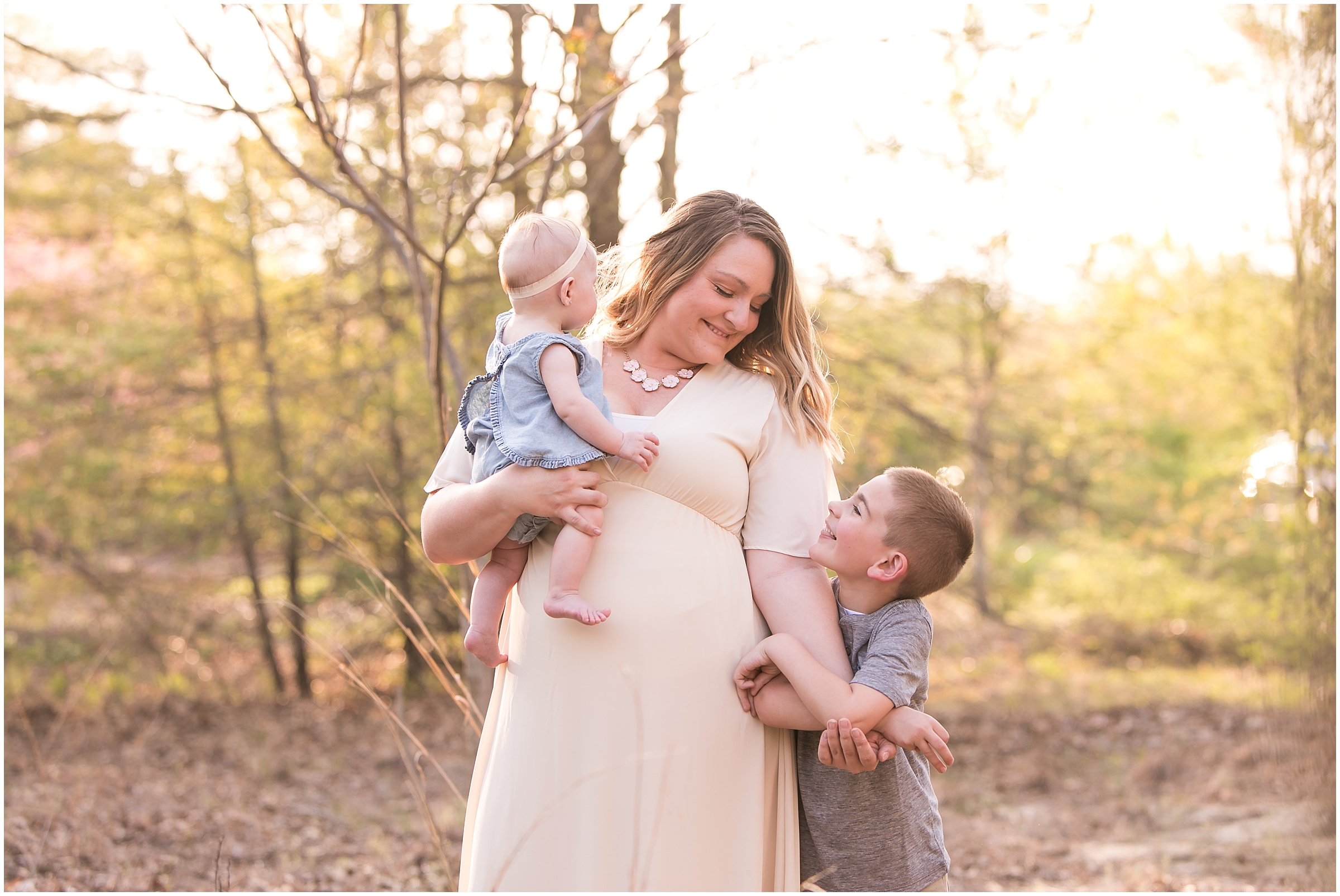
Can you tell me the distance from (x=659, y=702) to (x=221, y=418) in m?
5.90

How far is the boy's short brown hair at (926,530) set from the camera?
6.23 feet

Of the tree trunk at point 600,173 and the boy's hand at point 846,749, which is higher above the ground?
the tree trunk at point 600,173

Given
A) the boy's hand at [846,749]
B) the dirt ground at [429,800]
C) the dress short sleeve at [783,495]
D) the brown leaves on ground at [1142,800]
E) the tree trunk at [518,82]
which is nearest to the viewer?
the boy's hand at [846,749]

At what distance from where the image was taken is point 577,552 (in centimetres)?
186

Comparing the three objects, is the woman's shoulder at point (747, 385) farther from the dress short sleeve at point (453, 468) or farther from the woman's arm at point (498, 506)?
the dress short sleeve at point (453, 468)

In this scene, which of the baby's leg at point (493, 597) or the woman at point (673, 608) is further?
the baby's leg at point (493, 597)

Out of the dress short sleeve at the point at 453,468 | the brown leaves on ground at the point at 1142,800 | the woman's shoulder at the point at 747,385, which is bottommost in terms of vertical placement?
the brown leaves on ground at the point at 1142,800

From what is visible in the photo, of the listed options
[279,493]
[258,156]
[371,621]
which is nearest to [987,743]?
[371,621]

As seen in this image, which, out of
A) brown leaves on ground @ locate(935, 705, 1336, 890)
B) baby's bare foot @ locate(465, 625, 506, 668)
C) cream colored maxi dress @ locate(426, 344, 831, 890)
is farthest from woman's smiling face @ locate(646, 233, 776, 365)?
brown leaves on ground @ locate(935, 705, 1336, 890)

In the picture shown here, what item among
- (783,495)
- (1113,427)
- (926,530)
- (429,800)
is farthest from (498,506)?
(1113,427)

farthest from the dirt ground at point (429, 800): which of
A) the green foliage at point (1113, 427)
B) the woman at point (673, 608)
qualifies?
the green foliage at point (1113, 427)

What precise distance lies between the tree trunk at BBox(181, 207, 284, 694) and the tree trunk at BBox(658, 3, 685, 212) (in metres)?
3.47

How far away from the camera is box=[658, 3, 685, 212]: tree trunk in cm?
436

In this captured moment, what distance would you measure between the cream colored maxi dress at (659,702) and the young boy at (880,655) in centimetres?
6
